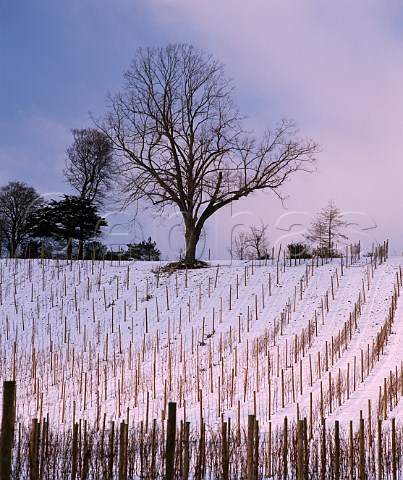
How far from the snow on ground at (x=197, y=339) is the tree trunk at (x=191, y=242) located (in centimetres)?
138

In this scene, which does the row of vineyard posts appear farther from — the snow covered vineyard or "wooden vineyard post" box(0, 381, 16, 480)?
the snow covered vineyard

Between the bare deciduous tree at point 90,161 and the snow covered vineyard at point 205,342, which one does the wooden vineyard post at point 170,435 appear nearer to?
the snow covered vineyard at point 205,342

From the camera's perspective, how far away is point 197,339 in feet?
60.4

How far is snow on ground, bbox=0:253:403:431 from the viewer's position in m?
13.1

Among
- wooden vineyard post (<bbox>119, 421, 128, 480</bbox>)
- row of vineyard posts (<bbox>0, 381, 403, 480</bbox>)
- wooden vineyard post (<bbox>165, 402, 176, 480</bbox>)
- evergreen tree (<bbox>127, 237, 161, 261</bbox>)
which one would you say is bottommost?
row of vineyard posts (<bbox>0, 381, 403, 480</bbox>)

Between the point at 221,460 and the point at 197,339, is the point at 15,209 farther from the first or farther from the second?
the point at 221,460

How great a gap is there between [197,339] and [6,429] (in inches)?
539

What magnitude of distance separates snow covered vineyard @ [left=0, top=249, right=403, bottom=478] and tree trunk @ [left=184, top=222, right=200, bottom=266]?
1283mm

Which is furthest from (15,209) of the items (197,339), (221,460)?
(221,460)

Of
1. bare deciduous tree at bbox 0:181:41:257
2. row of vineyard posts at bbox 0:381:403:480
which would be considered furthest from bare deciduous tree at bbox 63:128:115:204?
row of vineyard posts at bbox 0:381:403:480

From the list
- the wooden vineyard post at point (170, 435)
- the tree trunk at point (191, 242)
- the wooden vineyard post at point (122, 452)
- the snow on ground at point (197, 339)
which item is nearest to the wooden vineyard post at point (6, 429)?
the wooden vineyard post at point (170, 435)

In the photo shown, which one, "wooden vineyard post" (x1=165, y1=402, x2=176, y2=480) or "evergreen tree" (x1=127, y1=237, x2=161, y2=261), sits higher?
"evergreen tree" (x1=127, y1=237, x2=161, y2=261)

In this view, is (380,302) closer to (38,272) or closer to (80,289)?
(80,289)

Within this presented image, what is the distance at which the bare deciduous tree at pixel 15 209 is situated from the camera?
37.3 m
